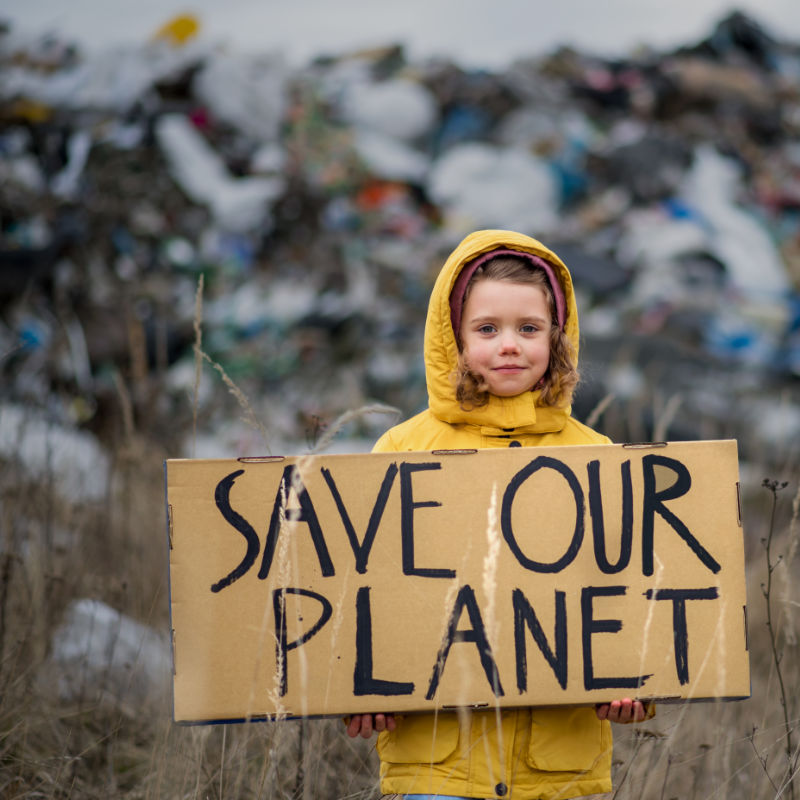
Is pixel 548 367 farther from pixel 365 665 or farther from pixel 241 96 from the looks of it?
pixel 241 96

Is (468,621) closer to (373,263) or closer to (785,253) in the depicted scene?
(373,263)

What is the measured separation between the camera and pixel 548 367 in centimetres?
164

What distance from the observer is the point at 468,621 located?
1.42 metres

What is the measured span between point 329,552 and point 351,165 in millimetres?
4734

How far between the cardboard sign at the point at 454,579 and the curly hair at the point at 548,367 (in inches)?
6.5

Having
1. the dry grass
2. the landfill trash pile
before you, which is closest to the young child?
the dry grass

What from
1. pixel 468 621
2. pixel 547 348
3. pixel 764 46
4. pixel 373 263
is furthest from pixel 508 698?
pixel 764 46

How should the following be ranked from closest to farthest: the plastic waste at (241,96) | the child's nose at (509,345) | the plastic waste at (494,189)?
the child's nose at (509,345), the plastic waste at (494,189), the plastic waste at (241,96)

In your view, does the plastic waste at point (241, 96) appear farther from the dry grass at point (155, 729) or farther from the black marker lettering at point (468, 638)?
the black marker lettering at point (468, 638)

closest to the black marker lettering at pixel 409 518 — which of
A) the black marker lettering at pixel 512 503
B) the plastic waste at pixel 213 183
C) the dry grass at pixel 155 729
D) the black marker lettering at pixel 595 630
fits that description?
the black marker lettering at pixel 512 503

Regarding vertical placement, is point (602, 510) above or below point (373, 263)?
below

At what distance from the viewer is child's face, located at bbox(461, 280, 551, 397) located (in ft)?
5.13

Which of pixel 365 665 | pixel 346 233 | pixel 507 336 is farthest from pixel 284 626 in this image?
pixel 346 233

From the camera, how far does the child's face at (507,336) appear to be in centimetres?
156
